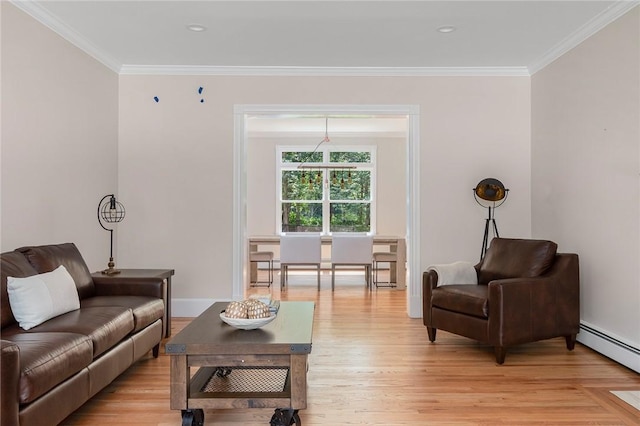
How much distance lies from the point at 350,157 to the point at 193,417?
7.55 metres

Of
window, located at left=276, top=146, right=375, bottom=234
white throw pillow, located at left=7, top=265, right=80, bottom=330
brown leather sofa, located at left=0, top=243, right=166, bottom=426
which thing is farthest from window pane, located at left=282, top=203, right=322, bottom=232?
white throw pillow, located at left=7, top=265, right=80, bottom=330

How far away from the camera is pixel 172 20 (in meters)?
3.90

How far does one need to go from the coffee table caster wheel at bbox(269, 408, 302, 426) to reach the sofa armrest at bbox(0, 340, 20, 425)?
3.65 ft

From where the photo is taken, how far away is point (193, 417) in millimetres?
2445

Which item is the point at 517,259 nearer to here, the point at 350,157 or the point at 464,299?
the point at 464,299

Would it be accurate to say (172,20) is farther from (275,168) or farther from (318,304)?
(275,168)

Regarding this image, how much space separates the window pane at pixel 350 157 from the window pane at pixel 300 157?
0.91 ft

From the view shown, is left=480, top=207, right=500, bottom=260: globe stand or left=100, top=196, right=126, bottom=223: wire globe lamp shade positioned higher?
left=100, top=196, right=126, bottom=223: wire globe lamp shade

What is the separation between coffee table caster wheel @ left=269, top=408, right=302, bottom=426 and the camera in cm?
239

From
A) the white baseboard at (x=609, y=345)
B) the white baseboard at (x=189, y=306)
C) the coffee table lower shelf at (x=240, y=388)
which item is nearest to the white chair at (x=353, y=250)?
the white baseboard at (x=609, y=345)

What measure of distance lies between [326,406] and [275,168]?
7036 mm

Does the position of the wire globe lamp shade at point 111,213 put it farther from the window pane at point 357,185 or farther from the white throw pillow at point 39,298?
the window pane at point 357,185

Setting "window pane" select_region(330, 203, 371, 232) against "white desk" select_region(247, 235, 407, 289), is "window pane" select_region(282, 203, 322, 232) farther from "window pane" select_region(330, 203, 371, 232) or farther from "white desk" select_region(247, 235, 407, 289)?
"white desk" select_region(247, 235, 407, 289)

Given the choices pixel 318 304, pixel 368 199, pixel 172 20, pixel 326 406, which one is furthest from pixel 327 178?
pixel 326 406
